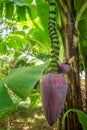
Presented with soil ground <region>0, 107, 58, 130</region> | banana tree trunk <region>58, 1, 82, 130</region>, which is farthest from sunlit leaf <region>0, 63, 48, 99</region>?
soil ground <region>0, 107, 58, 130</region>

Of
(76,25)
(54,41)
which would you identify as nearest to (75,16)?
(76,25)

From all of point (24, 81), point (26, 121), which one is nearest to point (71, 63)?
point (24, 81)

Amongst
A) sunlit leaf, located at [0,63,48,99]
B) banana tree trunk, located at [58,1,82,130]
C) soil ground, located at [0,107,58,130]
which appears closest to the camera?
sunlit leaf, located at [0,63,48,99]

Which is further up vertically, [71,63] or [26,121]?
[71,63]

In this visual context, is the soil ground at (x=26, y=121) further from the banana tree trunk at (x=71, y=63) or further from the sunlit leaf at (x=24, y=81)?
the sunlit leaf at (x=24, y=81)

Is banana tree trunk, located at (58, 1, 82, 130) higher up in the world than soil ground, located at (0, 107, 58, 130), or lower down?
higher up

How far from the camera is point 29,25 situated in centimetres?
133

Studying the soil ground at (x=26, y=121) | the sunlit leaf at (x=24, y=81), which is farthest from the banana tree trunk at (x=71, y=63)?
the soil ground at (x=26, y=121)

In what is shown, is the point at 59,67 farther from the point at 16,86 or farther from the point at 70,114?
the point at 70,114

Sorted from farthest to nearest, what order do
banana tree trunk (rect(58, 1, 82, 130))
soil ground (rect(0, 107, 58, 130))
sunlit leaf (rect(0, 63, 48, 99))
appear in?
soil ground (rect(0, 107, 58, 130)), banana tree trunk (rect(58, 1, 82, 130)), sunlit leaf (rect(0, 63, 48, 99))

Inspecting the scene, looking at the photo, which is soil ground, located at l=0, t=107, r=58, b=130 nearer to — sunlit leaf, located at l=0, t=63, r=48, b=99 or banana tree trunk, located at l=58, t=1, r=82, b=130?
banana tree trunk, located at l=58, t=1, r=82, b=130

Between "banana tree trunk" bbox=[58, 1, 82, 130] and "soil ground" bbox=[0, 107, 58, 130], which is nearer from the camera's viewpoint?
"banana tree trunk" bbox=[58, 1, 82, 130]

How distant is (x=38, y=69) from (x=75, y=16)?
0.37 meters

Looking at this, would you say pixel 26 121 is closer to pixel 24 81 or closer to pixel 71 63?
pixel 71 63
